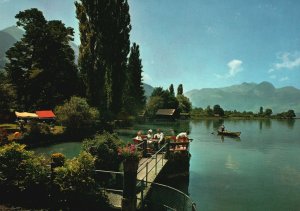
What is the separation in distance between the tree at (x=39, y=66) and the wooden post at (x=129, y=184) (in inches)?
1789

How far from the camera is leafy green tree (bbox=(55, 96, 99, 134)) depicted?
39.9m

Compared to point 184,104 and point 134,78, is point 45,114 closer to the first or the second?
point 134,78

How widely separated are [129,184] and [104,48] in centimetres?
3909

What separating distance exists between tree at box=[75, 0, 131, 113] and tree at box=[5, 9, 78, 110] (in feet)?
28.8

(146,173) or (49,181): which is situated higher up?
(146,173)

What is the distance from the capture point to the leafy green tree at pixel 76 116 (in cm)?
3991

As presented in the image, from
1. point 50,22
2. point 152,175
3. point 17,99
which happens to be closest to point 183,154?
point 152,175

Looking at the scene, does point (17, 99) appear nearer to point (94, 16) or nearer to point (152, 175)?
point (94, 16)

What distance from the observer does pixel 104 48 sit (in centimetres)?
4709

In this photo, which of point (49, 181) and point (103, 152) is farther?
point (103, 152)

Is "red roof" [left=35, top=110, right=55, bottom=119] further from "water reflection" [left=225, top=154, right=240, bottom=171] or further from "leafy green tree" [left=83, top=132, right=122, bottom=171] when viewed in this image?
"leafy green tree" [left=83, top=132, right=122, bottom=171]

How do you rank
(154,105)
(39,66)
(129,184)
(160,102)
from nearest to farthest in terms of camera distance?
(129,184) < (39,66) < (154,105) < (160,102)

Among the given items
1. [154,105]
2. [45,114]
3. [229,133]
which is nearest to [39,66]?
[45,114]

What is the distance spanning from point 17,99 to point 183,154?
41.7 metres
